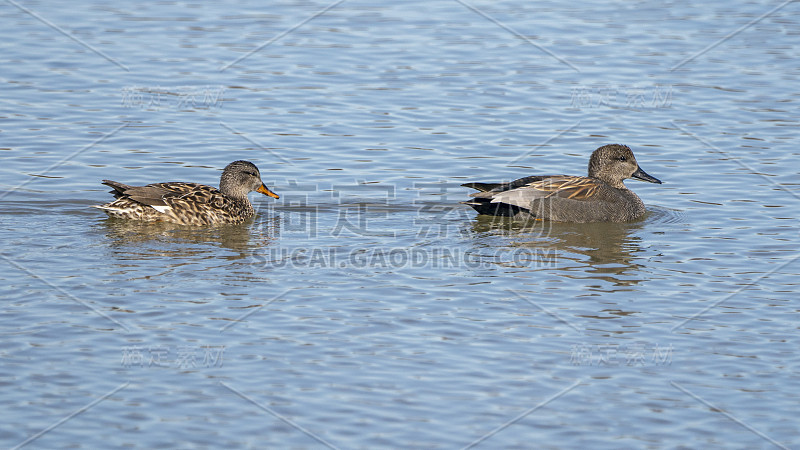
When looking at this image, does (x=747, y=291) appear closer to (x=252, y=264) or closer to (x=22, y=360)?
(x=252, y=264)

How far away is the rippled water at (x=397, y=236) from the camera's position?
265 inches

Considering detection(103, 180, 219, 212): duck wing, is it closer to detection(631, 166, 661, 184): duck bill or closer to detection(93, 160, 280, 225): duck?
detection(93, 160, 280, 225): duck

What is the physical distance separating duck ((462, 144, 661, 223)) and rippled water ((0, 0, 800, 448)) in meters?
0.20

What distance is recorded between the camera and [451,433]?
6.39 m

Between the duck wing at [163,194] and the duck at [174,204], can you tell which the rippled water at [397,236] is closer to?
the duck at [174,204]

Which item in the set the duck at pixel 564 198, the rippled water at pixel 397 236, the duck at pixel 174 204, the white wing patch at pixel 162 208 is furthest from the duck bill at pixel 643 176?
the white wing patch at pixel 162 208

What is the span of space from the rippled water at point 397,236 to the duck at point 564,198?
7.7 inches

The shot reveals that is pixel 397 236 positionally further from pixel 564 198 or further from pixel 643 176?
pixel 643 176

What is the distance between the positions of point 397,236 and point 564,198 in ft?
6.84

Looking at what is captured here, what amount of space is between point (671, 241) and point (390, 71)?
7.05 m

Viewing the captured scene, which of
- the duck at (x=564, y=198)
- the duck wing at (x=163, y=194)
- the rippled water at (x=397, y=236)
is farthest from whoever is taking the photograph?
the duck at (x=564, y=198)

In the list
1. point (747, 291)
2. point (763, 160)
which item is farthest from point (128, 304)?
point (763, 160)

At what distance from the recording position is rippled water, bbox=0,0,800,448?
674 cm

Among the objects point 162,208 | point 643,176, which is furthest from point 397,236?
point 643,176
